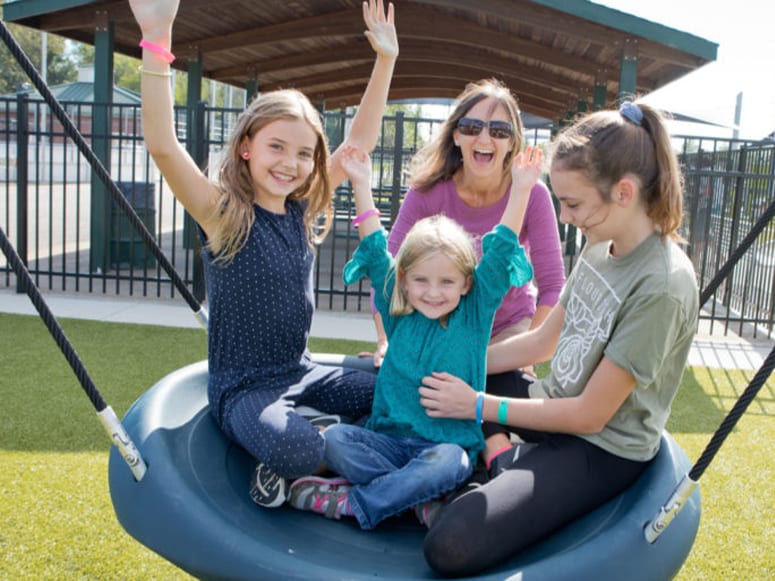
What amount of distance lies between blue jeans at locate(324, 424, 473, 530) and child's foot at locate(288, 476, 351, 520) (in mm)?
32

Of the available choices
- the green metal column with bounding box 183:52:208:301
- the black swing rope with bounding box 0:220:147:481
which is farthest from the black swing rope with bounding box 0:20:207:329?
the green metal column with bounding box 183:52:208:301

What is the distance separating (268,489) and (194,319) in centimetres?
466

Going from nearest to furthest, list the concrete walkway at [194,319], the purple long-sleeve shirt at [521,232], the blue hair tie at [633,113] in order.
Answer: the blue hair tie at [633,113] < the purple long-sleeve shirt at [521,232] < the concrete walkway at [194,319]

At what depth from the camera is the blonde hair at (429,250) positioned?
2.27 metres

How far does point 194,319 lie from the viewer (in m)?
6.62

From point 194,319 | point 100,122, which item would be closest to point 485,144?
point 194,319

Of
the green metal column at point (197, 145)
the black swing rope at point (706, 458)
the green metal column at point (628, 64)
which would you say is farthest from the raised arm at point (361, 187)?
the green metal column at point (628, 64)

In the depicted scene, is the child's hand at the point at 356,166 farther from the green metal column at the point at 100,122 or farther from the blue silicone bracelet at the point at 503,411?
the green metal column at the point at 100,122

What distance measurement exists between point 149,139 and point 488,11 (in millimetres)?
5855

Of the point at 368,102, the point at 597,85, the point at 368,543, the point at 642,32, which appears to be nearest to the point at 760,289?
the point at 642,32

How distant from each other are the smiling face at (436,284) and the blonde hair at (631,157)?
438mm

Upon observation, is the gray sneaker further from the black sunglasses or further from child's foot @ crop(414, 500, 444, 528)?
the black sunglasses

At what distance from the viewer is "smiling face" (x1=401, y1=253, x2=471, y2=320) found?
7.43ft

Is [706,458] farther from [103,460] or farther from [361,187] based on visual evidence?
[103,460]
